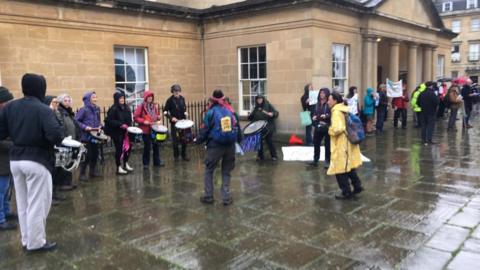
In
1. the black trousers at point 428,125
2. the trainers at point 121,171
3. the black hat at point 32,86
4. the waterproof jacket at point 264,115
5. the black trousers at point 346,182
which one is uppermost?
the black hat at point 32,86

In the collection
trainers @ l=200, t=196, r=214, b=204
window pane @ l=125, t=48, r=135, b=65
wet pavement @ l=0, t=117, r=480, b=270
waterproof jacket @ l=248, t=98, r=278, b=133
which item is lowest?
wet pavement @ l=0, t=117, r=480, b=270

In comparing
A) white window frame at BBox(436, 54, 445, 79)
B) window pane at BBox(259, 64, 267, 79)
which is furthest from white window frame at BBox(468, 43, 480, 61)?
window pane at BBox(259, 64, 267, 79)

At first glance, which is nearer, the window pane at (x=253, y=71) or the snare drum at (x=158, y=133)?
the snare drum at (x=158, y=133)

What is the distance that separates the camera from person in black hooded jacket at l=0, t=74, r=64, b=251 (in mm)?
4547

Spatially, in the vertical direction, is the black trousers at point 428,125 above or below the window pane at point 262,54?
below

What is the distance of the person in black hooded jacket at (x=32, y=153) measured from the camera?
4.55 metres

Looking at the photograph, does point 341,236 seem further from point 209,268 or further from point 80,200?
point 80,200

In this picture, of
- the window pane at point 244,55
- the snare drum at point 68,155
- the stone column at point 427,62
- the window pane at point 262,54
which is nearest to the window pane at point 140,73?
the window pane at point 244,55

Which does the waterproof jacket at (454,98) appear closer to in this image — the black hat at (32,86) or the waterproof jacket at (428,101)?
the waterproof jacket at (428,101)

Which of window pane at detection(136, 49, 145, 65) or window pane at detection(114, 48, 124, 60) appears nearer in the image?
window pane at detection(114, 48, 124, 60)

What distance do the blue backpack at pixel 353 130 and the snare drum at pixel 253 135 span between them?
3.14m

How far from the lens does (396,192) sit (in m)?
6.89

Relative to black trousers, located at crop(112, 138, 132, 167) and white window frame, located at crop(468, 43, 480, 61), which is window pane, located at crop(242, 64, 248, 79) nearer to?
black trousers, located at crop(112, 138, 132, 167)

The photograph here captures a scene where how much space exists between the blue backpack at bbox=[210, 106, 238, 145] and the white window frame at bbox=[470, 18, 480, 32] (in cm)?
6114
